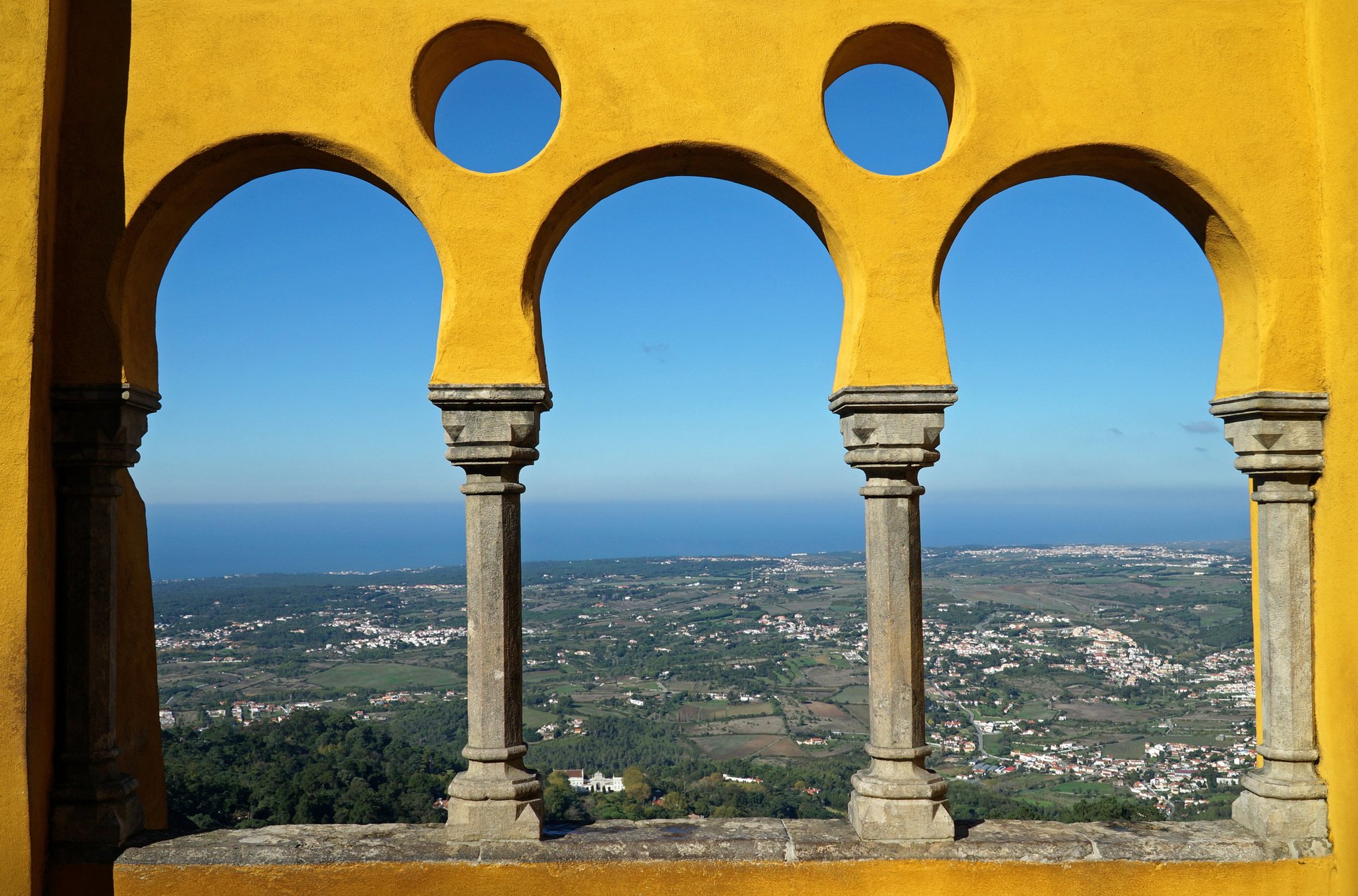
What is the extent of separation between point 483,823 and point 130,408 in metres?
2.55

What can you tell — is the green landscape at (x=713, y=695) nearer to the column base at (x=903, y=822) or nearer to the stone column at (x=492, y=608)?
the stone column at (x=492, y=608)

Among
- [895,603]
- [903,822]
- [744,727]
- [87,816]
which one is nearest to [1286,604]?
[895,603]

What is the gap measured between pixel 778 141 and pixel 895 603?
2251 millimetres

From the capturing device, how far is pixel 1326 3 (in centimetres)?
446

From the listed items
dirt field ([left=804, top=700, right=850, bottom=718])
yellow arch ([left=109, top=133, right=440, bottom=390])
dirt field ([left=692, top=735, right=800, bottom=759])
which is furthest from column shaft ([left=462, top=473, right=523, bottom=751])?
dirt field ([left=804, top=700, right=850, bottom=718])

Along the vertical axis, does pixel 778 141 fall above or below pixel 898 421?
above

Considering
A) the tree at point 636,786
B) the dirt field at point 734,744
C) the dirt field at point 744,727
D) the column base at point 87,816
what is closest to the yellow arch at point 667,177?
the column base at point 87,816

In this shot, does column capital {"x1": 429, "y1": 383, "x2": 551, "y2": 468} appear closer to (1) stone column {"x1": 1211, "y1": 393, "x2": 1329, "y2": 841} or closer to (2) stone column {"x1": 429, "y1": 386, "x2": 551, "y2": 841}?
(2) stone column {"x1": 429, "y1": 386, "x2": 551, "y2": 841}

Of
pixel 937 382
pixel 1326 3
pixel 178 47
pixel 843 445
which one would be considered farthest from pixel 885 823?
pixel 178 47

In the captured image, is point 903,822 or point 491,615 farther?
point 491,615

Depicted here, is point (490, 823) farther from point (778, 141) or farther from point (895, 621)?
point (778, 141)

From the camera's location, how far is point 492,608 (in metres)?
4.45

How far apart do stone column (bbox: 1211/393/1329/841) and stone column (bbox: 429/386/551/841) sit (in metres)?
3.40

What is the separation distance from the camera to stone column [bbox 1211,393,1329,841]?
→ 445 cm
